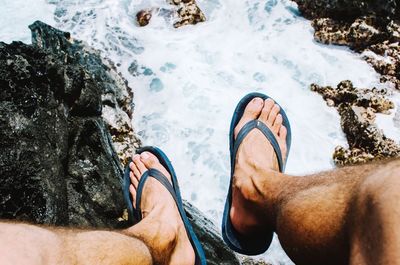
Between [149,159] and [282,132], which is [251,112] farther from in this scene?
[149,159]

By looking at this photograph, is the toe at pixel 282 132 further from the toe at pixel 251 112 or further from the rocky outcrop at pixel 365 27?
the rocky outcrop at pixel 365 27

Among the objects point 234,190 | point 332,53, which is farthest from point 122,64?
point 234,190

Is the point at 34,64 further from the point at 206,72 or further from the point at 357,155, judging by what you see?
the point at 357,155

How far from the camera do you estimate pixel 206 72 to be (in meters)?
6.05

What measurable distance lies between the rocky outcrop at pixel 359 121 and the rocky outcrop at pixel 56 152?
226 cm

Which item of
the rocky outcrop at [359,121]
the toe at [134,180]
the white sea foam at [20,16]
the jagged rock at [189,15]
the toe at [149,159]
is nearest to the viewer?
the toe at [134,180]

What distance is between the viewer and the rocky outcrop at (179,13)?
22.6 ft

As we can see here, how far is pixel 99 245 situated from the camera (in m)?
1.72

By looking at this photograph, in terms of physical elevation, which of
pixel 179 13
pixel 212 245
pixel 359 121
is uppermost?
pixel 179 13

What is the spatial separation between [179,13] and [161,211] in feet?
16.0

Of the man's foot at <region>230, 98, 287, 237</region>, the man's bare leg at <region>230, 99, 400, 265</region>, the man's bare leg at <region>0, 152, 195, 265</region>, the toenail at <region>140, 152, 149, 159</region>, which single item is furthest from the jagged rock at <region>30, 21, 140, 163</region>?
the man's bare leg at <region>230, 99, 400, 265</region>

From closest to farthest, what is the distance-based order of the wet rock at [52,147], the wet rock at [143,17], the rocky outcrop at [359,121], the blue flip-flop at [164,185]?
the wet rock at [52,147] → the blue flip-flop at [164,185] → the rocky outcrop at [359,121] → the wet rock at [143,17]

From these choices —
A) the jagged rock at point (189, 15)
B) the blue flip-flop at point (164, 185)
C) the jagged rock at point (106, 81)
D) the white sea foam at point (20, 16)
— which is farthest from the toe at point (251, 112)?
the white sea foam at point (20, 16)

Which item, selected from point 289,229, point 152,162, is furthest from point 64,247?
point 152,162
